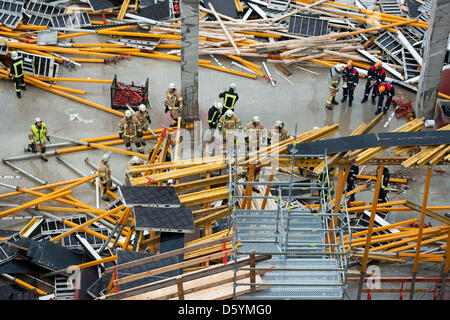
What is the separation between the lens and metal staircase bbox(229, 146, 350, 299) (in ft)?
46.5

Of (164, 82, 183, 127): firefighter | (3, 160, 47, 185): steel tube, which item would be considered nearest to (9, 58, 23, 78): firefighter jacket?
(3, 160, 47, 185): steel tube

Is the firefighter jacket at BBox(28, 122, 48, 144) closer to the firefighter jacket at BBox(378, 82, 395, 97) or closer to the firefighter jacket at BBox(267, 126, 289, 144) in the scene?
the firefighter jacket at BBox(267, 126, 289, 144)

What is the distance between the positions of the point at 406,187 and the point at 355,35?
814 cm

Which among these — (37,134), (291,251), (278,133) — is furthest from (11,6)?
(291,251)

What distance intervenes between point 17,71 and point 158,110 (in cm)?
480

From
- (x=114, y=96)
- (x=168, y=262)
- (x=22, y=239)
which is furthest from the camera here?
(x=114, y=96)

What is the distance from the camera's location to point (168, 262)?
51.6 ft

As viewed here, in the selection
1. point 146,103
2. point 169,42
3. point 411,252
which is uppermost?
point 169,42

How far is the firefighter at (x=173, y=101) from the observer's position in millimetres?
23156

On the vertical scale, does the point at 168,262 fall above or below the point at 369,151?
below

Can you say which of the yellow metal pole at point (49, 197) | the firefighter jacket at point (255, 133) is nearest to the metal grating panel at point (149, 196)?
the yellow metal pole at point (49, 197)

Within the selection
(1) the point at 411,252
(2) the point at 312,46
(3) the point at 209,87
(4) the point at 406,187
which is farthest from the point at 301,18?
(1) the point at 411,252

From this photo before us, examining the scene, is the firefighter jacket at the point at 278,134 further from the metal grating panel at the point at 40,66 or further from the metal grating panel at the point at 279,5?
the metal grating panel at the point at 279,5

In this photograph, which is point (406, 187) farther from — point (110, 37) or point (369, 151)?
point (110, 37)
